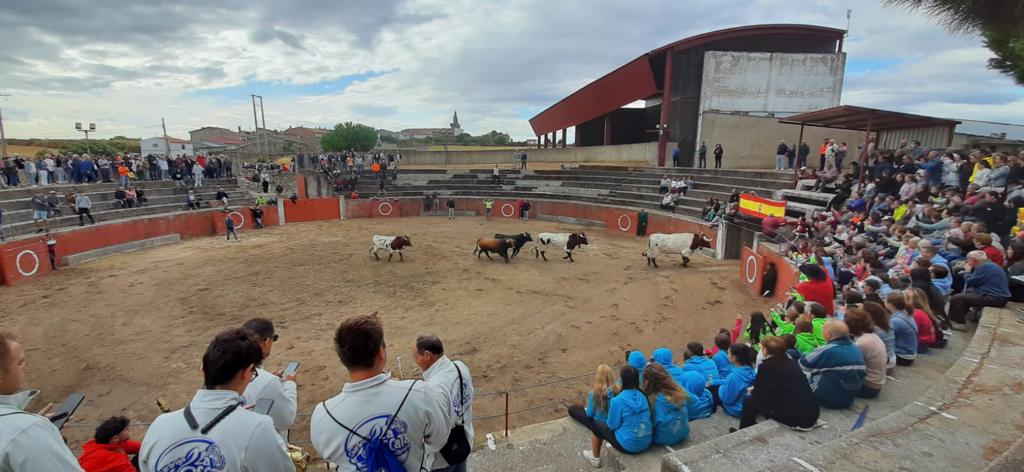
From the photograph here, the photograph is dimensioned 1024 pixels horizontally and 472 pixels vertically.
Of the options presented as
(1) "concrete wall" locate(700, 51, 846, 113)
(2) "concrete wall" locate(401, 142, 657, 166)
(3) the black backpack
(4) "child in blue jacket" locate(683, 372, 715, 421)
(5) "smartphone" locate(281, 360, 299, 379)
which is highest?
(1) "concrete wall" locate(700, 51, 846, 113)

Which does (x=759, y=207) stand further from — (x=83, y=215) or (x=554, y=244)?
(x=83, y=215)

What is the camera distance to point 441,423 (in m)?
2.41

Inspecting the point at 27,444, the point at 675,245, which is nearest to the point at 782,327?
the point at 27,444

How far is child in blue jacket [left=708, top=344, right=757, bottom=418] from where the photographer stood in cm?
474

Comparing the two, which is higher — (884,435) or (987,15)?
(987,15)

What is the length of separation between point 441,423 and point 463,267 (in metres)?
12.1

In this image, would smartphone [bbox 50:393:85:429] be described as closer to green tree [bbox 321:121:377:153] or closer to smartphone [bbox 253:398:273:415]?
smartphone [bbox 253:398:273:415]

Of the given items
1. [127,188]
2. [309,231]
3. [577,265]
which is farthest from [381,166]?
[577,265]

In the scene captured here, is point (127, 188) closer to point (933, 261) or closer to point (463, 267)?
point (463, 267)

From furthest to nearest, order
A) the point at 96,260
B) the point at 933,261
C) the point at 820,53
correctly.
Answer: the point at 820,53
the point at 96,260
the point at 933,261

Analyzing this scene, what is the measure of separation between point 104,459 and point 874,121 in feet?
65.7

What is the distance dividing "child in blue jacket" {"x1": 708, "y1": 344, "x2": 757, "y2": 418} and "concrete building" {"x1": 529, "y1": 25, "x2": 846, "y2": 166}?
949 inches

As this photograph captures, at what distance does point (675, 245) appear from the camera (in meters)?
14.3

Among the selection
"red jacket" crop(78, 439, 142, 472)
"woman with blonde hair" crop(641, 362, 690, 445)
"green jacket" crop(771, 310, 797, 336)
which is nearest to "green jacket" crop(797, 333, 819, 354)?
"green jacket" crop(771, 310, 797, 336)
